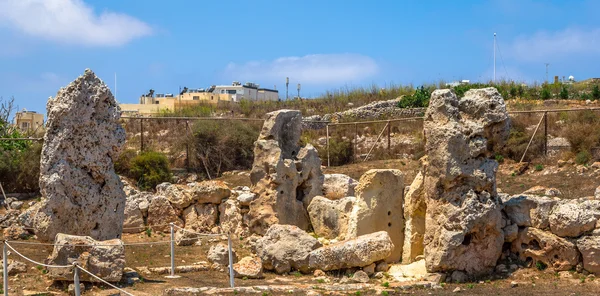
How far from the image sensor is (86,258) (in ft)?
42.7

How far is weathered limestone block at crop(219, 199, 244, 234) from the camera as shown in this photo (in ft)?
67.1

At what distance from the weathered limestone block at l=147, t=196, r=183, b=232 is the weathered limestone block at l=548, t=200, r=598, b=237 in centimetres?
1043

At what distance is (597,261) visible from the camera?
1381 centimetres

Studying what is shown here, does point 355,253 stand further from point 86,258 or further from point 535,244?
point 86,258

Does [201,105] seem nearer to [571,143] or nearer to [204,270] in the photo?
[571,143]

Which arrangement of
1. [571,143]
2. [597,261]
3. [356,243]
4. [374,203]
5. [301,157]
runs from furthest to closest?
1. [571,143]
2. [301,157]
3. [374,203]
4. [356,243]
5. [597,261]

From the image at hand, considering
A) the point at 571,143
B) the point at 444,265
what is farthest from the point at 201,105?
the point at 444,265

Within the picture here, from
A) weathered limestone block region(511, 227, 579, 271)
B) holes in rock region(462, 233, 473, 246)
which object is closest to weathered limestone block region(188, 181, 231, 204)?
holes in rock region(462, 233, 473, 246)

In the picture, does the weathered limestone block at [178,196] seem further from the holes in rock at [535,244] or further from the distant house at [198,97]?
the distant house at [198,97]

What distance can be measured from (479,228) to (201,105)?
33.0 metres

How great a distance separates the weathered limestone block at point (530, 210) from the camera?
14.5 metres

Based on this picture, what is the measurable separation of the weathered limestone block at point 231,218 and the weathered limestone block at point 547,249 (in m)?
8.09

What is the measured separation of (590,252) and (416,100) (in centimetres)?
2444

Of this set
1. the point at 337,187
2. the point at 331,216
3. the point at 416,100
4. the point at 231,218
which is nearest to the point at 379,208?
the point at 331,216
